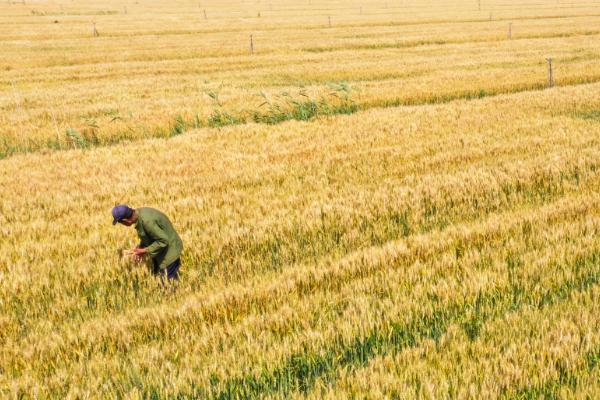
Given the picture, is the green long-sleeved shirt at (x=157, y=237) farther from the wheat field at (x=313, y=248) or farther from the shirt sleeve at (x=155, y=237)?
the wheat field at (x=313, y=248)

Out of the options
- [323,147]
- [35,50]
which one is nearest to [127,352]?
[323,147]

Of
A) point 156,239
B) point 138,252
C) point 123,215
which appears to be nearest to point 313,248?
point 156,239

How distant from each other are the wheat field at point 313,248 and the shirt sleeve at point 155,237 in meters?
0.59

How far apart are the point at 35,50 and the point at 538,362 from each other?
147 feet

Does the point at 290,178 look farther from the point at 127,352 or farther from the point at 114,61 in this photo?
the point at 114,61

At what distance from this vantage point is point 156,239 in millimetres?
6297

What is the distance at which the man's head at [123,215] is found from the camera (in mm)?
5781

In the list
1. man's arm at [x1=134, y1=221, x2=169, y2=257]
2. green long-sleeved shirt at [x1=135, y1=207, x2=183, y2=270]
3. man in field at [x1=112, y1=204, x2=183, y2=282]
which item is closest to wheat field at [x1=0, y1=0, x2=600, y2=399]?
man in field at [x1=112, y1=204, x2=183, y2=282]

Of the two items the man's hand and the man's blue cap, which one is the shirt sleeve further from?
the man's blue cap

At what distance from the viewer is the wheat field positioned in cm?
438

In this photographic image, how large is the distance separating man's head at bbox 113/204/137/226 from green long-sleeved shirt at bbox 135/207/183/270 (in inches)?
5.1

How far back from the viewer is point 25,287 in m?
6.62

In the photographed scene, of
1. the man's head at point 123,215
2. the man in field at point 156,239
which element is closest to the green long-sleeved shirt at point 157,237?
the man in field at point 156,239

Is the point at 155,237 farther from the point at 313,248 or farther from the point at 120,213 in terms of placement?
the point at 313,248
